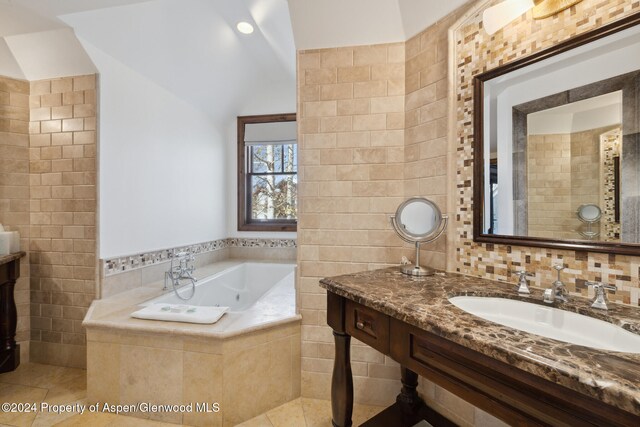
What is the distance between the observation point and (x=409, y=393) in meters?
1.53

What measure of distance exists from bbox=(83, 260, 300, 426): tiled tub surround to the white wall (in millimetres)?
697

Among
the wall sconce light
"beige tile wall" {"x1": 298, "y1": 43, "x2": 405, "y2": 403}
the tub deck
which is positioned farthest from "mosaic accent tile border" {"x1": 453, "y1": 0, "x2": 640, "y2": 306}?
the tub deck

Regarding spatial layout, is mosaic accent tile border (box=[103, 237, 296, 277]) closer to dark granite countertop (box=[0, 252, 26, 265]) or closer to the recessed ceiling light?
dark granite countertop (box=[0, 252, 26, 265])

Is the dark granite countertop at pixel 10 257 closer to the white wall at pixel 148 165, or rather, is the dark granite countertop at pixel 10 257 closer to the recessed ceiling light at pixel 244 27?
the white wall at pixel 148 165

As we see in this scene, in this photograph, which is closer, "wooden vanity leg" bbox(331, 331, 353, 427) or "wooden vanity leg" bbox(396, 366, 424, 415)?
"wooden vanity leg" bbox(331, 331, 353, 427)

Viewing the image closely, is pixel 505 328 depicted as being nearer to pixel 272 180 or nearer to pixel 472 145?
pixel 472 145

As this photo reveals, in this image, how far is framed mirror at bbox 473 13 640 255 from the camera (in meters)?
0.88

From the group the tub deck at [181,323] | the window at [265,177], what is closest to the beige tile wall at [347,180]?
the tub deck at [181,323]

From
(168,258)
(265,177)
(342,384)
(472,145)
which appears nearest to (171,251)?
(168,258)

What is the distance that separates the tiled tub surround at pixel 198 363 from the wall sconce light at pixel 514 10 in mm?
1719

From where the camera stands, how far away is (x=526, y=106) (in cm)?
113

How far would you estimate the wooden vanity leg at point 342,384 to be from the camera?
1.20m

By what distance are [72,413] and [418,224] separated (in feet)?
6.99

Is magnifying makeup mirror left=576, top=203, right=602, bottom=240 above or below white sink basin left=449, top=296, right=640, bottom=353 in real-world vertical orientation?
above
